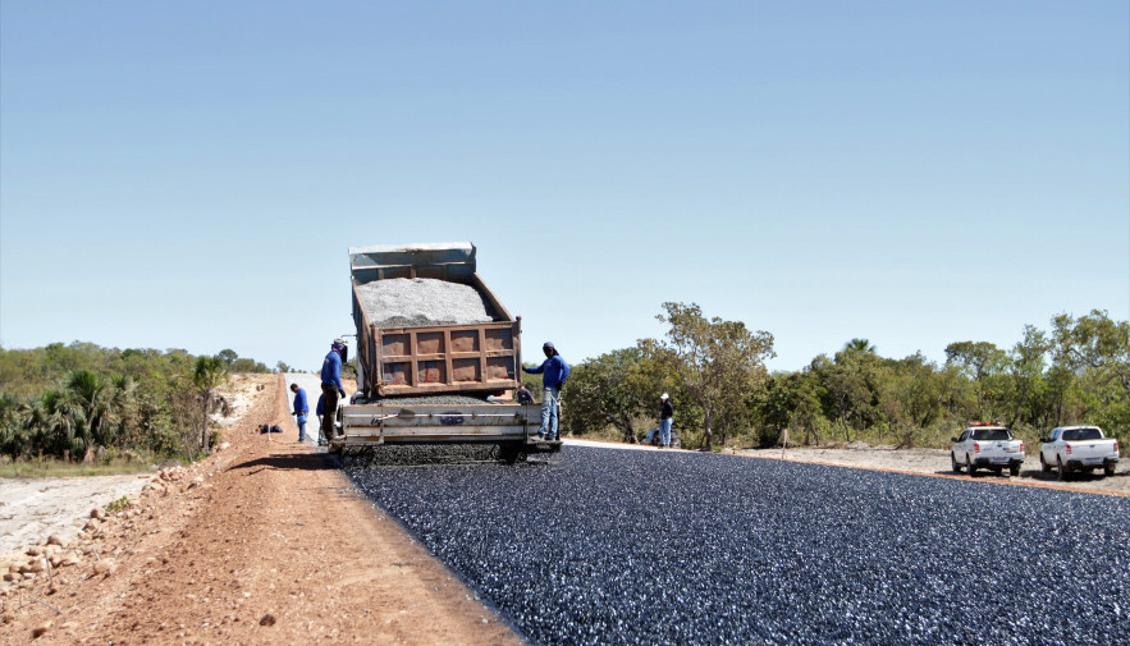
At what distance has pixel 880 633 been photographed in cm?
634

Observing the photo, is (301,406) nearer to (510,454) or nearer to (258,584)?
(510,454)

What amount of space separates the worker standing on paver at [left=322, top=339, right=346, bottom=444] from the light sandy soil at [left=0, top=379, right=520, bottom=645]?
3.85 ft

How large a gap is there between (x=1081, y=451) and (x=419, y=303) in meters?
18.4

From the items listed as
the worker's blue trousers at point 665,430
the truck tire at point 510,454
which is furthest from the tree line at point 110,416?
the truck tire at point 510,454

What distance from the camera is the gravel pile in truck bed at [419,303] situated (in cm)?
1688

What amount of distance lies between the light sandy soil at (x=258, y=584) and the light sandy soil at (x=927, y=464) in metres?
14.8

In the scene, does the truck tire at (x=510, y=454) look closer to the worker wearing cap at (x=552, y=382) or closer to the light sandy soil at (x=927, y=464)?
the worker wearing cap at (x=552, y=382)

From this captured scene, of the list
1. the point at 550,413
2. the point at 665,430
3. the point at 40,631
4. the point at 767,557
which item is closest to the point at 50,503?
the point at 665,430

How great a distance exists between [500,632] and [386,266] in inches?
495

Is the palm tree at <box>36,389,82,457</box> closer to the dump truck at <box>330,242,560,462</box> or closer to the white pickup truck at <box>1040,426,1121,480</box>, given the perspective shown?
the dump truck at <box>330,242,560,462</box>

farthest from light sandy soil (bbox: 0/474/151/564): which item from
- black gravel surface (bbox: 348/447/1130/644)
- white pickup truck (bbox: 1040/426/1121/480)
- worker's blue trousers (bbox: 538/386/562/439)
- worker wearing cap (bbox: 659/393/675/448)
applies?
white pickup truck (bbox: 1040/426/1121/480)

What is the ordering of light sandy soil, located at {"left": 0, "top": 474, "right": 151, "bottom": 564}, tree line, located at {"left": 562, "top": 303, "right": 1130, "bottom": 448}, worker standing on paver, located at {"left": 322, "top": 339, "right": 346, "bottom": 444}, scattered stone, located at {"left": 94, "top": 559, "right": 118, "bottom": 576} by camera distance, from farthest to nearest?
tree line, located at {"left": 562, "top": 303, "right": 1130, "bottom": 448} → light sandy soil, located at {"left": 0, "top": 474, "right": 151, "bottom": 564} → worker standing on paver, located at {"left": 322, "top": 339, "right": 346, "bottom": 444} → scattered stone, located at {"left": 94, "top": 559, "right": 118, "bottom": 576}

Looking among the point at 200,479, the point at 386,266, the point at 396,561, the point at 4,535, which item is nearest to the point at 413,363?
the point at 386,266

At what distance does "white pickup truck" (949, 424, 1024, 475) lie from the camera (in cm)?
2694
